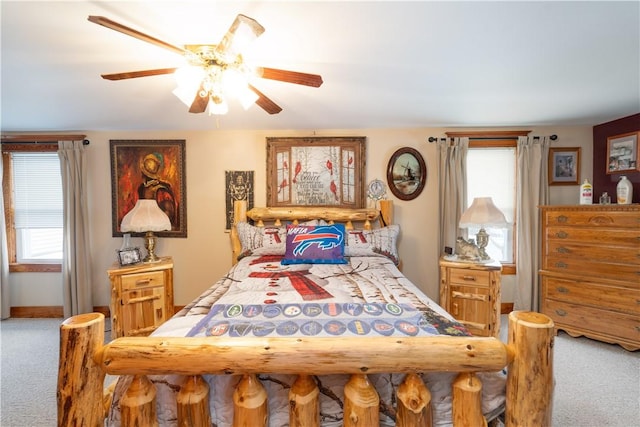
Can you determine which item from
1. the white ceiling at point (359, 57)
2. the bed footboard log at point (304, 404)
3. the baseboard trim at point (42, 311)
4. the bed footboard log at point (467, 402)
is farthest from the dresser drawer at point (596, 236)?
the baseboard trim at point (42, 311)

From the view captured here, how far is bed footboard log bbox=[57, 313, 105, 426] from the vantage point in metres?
0.88

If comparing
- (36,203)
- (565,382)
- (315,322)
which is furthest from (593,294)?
(36,203)

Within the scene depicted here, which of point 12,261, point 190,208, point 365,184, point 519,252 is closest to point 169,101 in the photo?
point 190,208

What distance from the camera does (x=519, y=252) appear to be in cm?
309

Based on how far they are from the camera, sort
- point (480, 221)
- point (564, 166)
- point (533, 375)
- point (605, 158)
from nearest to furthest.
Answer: point (533, 375)
point (480, 221)
point (605, 158)
point (564, 166)

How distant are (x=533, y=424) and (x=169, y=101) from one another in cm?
298

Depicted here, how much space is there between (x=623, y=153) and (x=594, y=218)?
0.95 m

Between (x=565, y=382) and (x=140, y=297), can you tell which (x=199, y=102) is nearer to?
(x=140, y=297)

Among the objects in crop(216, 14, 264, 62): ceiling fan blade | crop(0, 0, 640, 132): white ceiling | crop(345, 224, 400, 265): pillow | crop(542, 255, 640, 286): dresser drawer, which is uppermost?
crop(0, 0, 640, 132): white ceiling

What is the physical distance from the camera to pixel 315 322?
1189 millimetres

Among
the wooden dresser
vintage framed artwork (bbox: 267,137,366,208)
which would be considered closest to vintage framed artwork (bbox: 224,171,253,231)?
vintage framed artwork (bbox: 267,137,366,208)

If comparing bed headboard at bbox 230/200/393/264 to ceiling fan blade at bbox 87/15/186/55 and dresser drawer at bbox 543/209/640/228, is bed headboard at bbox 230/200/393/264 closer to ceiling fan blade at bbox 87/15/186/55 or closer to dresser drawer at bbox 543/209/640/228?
dresser drawer at bbox 543/209/640/228

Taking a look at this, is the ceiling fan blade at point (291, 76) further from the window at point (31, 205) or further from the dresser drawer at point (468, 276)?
the window at point (31, 205)

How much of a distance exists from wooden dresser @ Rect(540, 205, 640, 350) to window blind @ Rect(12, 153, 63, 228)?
547 cm
